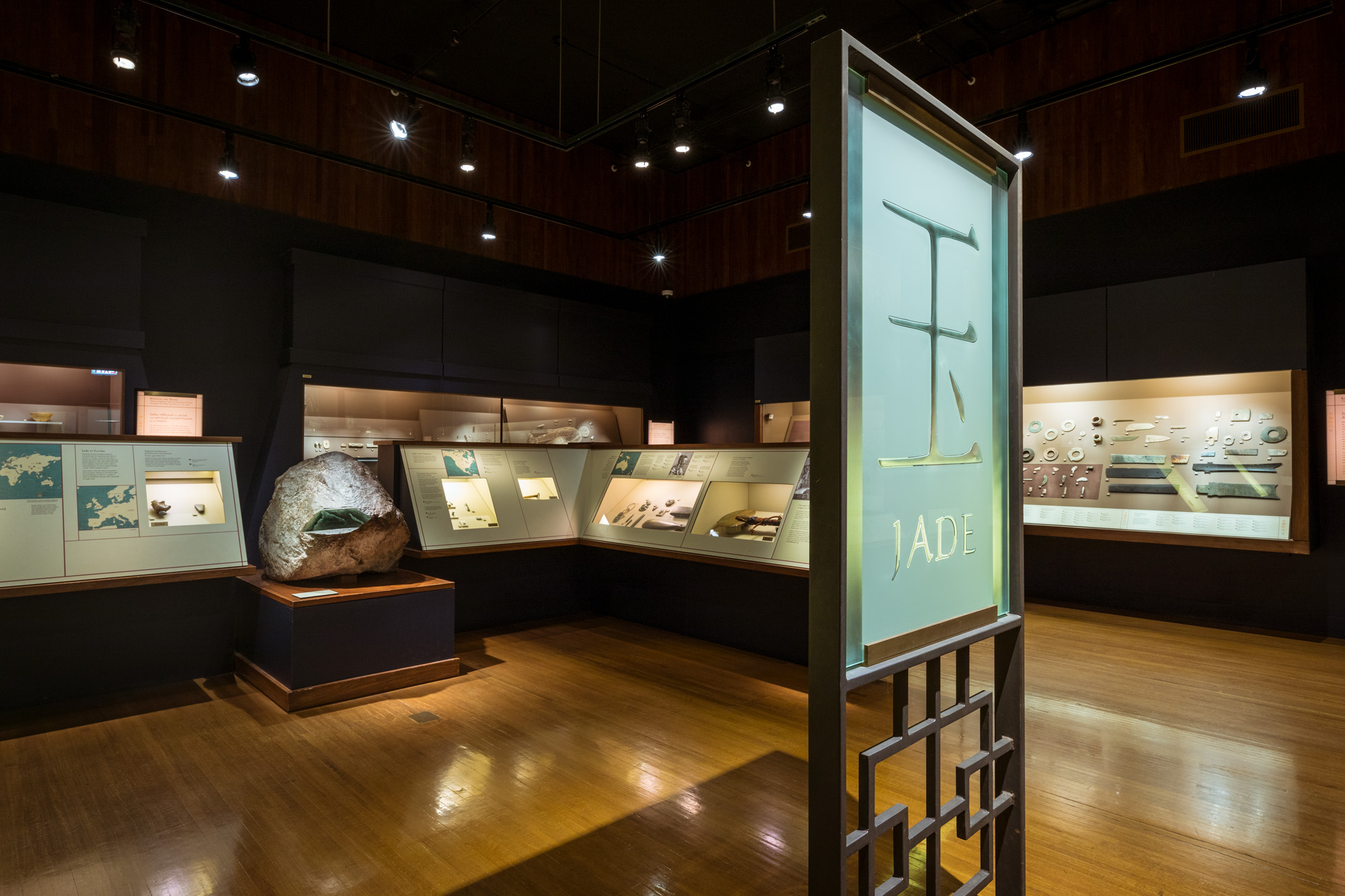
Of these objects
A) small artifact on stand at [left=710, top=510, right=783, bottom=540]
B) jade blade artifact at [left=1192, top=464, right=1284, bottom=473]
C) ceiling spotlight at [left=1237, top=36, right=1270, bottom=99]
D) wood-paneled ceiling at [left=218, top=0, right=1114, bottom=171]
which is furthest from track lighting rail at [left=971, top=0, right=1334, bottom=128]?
small artifact on stand at [left=710, top=510, right=783, bottom=540]

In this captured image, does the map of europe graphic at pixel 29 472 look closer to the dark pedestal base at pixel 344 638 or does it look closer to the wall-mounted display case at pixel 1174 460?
the dark pedestal base at pixel 344 638

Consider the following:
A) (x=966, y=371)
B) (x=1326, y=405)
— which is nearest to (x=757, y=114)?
(x=1326, y=405)

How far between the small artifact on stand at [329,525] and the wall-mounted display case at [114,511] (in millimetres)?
219

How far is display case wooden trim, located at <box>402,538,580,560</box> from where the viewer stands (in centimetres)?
460

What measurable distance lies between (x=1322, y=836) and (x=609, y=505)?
4.12 metres

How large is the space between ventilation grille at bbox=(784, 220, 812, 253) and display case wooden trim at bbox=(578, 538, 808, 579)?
4874mm

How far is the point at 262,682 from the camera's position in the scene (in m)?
3.88

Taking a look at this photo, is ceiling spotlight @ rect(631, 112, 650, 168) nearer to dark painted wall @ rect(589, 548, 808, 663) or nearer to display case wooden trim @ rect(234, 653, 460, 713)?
dark painted wall @ rect(589, 548, 808, 663)

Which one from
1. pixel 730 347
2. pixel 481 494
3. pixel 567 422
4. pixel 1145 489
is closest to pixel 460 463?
pixel 481 494

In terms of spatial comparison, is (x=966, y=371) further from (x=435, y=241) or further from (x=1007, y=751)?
(x=435, y=241)

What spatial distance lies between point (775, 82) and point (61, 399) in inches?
213

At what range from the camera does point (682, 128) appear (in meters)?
5.02

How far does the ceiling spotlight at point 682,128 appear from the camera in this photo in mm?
4977

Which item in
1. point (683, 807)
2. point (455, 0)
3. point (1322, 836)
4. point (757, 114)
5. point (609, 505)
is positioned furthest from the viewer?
point (757, 114)
